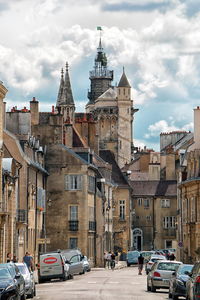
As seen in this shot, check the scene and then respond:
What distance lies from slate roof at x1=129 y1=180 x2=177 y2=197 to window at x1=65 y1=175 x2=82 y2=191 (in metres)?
36.9

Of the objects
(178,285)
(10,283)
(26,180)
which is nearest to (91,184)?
(26,180)

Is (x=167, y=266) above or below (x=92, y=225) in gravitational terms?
below

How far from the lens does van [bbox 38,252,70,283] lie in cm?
5509

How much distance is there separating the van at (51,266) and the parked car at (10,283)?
17.2 m

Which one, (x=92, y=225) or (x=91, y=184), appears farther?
(x=92, y=225)

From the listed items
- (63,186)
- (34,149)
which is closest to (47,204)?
(63,186)

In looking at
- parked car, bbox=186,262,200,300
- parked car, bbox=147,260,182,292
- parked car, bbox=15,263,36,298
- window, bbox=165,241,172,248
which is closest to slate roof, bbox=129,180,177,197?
window, bbox=165,241,172,248

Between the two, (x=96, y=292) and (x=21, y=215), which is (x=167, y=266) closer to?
(x=96, y=292)

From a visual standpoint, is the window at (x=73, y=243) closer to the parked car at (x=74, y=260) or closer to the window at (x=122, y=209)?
the parked car at (x=74, y=260)

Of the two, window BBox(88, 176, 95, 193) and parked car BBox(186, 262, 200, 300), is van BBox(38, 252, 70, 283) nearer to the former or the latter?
parked car BBox(186, 262, 200, 300)

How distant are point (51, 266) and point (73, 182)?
31.3m

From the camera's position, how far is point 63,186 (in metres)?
85.9

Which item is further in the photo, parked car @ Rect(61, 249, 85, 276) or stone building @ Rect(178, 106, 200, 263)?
stone building @ Rect(178, 106, 200, 263)

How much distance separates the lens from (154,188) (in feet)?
409
